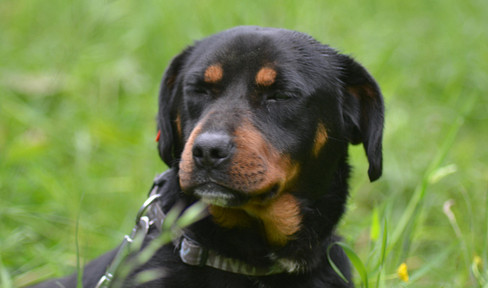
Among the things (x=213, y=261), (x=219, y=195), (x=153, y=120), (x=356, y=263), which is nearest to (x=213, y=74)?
(x=219, y=195)

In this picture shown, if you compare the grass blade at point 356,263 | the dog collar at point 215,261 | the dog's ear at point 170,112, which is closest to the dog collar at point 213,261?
the dog collar at point 215,261

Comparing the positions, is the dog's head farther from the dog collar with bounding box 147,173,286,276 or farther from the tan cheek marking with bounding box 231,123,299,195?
the dog collar with bounding box 147,173,286,276

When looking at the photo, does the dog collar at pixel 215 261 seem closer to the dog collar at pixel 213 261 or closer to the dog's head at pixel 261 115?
the dog collar at pixel 213 261

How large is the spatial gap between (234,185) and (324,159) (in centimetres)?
61

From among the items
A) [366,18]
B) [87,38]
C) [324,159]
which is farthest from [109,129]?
[366,18]

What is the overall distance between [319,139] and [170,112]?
800mm

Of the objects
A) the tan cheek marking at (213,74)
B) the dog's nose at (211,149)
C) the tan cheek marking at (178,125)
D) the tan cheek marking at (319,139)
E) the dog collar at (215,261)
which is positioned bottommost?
the dog collar at (215,261)

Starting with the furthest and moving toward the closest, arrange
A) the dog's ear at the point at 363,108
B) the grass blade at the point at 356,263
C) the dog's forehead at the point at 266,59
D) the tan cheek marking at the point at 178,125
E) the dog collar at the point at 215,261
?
the tan cheek marking at the point at 178,125, the dog's ear at the point at 363,108, the dog's forehead at the point at 266,59, the dog collar at the point at 215,261, the grass blade at the point at 356,263

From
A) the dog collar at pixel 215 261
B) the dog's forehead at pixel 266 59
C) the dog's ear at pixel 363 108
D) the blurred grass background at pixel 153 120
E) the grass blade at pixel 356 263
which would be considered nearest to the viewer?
the grass blade at pixel 356 263

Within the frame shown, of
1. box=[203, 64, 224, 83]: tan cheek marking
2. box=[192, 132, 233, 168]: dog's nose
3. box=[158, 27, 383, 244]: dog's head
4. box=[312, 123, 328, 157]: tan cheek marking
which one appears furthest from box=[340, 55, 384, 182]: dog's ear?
box=[192, 132, 233, 168]: dog's nose

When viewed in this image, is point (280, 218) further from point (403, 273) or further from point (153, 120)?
point (153, 120)

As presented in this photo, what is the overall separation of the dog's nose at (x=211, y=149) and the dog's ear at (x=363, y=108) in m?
0.80

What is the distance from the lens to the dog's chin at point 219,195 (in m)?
2.50

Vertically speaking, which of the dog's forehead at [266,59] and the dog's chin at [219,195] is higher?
the dog's forehead at [266,59]
